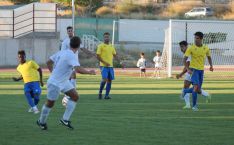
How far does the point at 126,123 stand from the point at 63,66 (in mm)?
2158

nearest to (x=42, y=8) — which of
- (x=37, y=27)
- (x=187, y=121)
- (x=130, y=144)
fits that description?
(x=37, y=27)

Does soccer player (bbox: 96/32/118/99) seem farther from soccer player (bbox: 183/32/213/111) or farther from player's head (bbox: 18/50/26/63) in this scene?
player's head (bbox: 18/50/26/63)

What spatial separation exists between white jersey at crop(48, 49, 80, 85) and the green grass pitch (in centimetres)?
97

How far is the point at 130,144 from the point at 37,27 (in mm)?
44513

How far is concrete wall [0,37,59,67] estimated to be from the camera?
53906 mm

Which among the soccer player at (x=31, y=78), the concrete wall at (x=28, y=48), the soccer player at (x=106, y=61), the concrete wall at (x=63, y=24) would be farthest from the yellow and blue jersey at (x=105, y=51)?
the concrete wall at (x=63, y=24)

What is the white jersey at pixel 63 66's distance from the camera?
47.0 ft

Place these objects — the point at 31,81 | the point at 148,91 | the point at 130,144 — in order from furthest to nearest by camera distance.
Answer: the point at 148,91, the point at 31,81, the point at 130,144

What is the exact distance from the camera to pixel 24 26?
185ft

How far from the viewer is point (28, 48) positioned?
5388 cm

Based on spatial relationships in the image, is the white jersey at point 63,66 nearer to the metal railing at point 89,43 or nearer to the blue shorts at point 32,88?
the blue shorts at point 32,88

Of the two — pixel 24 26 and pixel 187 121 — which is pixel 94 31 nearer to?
pixel 24 26

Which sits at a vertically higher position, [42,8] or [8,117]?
[42,8]

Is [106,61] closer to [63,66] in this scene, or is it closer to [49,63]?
[49,63]
